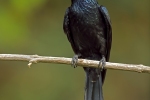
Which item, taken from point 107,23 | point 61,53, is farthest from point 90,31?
point 61,53

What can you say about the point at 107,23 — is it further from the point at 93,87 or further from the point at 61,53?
the point at 61,53

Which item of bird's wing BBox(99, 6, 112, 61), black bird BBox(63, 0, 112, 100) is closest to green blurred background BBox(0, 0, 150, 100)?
black bird BBox(63, 0, 112, 100)

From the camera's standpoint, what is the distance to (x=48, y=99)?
16.0ft

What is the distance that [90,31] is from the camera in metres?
3.81

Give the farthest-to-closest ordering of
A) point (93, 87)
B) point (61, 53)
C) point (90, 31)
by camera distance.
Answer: point (61, 53)
point (93, 87)
point (90, 31)

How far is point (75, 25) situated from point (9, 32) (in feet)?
2.94

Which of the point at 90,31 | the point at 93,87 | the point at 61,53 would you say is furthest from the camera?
the point at 61,53

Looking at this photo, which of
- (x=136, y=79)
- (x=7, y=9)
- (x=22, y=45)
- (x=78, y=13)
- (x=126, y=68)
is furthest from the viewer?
(x=136, y=79)

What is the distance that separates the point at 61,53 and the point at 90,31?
1153mm

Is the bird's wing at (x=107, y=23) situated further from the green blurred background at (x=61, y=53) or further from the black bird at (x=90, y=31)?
the green blurred background at (x=61, y=53)

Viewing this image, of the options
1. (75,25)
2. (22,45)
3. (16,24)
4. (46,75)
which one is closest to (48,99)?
(46,75)

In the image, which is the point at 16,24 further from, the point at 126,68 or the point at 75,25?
the point at 126,68

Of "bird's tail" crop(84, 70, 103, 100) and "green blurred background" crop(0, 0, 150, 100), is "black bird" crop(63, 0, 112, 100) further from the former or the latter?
"green blurred background" crop(0, 0, 150, 100)

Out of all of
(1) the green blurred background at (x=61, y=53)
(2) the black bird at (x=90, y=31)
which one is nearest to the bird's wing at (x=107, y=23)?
(2) the black bird at (x=90, y=31)
